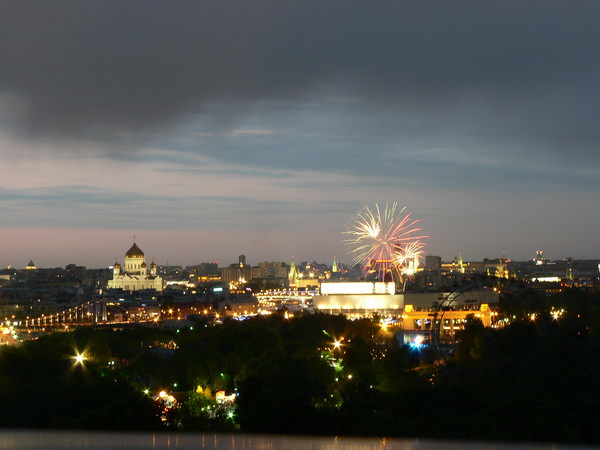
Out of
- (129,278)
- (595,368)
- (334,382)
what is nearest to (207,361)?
(334,382)

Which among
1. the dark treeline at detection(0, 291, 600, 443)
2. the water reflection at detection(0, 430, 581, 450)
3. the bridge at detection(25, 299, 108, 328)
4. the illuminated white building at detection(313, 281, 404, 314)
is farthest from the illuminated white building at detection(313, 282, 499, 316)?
the water reflection at detection(0, 430, 581, 450)

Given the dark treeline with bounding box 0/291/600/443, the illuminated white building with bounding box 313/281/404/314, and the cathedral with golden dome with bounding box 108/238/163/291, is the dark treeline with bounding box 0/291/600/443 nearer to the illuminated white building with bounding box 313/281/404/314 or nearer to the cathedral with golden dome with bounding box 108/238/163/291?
the illuminated white building with bounding box 313/281/404/314

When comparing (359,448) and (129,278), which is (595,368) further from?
(129,278)

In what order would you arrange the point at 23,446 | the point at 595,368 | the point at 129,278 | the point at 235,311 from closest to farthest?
1. the point at 23,446
2. the point at 595,368
3. the point at 235,311
4. the point at 129,278

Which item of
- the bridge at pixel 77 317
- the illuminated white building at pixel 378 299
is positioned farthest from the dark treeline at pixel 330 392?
the bridge at pixel 77 317

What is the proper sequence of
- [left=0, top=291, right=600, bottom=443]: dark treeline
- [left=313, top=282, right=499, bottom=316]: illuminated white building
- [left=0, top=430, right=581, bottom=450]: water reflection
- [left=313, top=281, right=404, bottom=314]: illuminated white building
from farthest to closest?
[left=313, top=281, right=404, bottom=314]: illuminated white building → [left=313, top=282, right=499, bottom=316]: illuminated white building → [left=0, top=291, right=600, bottom=443]: dark treeline → [left=0, top=430, right=581, bottom=450]: water reflection

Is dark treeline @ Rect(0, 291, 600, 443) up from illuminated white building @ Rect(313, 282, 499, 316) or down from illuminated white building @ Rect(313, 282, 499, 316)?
down

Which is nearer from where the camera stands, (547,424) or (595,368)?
(547,424)

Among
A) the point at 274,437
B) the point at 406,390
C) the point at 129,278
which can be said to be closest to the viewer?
the point at 274,437
